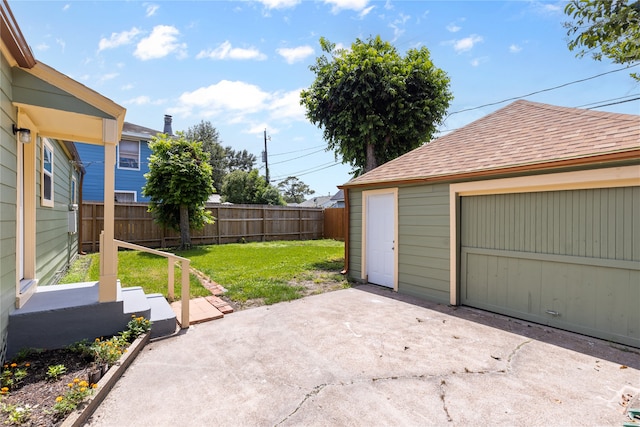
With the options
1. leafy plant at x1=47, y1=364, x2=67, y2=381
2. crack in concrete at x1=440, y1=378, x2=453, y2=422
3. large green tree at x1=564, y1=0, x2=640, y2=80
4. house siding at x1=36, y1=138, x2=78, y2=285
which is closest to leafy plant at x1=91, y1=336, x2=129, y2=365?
leafy plant at x1=47, y1=364, x2=67, y2=381

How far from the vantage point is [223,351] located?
3.39m

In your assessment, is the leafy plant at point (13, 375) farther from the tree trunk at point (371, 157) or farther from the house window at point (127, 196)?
the house window at point (127, 196)

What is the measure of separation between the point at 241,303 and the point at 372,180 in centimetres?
363

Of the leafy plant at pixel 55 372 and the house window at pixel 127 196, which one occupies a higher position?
the house window at pixel 127 196

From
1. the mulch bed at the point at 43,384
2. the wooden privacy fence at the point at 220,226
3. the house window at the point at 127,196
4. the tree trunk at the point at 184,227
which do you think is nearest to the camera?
the mulch bed at the point at 43,384

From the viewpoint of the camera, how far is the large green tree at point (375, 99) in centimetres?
1012

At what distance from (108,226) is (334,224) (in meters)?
13.8

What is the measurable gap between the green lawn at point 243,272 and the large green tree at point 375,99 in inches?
164

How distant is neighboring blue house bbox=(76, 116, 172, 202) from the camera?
1402 cm

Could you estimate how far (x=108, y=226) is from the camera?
11.4ft

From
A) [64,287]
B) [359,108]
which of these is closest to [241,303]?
[64,287]

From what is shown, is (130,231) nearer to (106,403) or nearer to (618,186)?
(106,403)

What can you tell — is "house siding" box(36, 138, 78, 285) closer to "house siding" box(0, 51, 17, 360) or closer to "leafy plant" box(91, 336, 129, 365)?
"house siding" box(0, 51, 17, 360)

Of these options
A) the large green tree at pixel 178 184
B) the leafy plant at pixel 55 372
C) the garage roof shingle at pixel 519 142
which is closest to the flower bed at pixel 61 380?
the leafy plant at pixel 55 372
